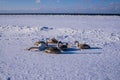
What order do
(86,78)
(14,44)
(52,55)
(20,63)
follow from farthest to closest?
(14,44), (52,55), (20,63), (86,78)

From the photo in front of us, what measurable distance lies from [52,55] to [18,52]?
1853mm

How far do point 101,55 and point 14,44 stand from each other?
18.5 feet

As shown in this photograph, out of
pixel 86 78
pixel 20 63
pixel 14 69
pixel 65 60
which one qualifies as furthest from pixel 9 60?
pixel 86 78

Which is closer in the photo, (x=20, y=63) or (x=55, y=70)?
(x=55, y=70)

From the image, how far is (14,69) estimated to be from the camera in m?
9.15

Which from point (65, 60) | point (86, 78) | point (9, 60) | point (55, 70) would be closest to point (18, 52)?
point (9, 60)

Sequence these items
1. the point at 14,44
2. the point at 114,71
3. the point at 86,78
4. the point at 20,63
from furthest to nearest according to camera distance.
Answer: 1. the point at 14,44
2. the point at 20,63
3. the point at 114,71
4. the point at 86,78

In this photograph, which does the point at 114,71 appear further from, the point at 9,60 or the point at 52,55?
the point at 9,60

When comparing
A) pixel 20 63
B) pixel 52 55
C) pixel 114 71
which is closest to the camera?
pixel 114 71

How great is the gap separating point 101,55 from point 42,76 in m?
4.27

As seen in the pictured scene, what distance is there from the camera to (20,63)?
396 inches

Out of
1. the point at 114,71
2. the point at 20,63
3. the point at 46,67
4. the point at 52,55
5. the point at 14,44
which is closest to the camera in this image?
the point at 114,71

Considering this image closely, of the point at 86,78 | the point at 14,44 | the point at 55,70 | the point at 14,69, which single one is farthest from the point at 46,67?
the point at 14,44

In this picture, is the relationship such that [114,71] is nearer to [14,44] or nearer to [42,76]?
[42,76]
